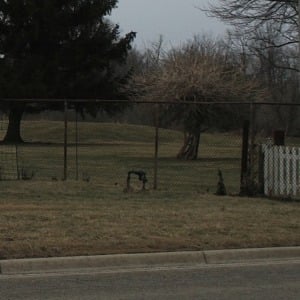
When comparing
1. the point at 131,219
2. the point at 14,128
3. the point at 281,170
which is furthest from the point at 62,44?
the point at 131,219

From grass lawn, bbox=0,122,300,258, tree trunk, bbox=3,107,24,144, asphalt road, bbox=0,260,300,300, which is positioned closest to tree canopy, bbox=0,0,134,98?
tree trunk, bbox=3,107,24,144

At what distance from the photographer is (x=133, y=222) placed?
10266 mm

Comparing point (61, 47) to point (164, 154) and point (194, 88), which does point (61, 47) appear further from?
point (194, 88)

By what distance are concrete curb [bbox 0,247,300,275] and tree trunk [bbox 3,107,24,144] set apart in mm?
32425

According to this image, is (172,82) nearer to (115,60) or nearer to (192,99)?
(192,99)

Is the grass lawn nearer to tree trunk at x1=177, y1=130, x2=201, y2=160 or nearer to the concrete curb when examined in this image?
the concrete curb

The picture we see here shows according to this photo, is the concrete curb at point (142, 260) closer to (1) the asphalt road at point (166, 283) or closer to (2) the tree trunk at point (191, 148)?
(1) the asphalt road at point (166, 283)

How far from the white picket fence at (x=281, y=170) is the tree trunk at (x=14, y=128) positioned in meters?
27.4

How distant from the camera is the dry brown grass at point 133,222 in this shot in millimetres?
8617

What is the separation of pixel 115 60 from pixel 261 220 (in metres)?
40.6

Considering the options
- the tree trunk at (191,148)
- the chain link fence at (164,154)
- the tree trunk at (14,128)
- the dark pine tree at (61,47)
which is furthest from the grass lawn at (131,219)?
the dark pine tree at (61,47)

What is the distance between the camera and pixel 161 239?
8.95 metres

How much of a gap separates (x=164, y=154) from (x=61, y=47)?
16.3 m

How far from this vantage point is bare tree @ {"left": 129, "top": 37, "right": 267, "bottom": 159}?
3236 centimetres
